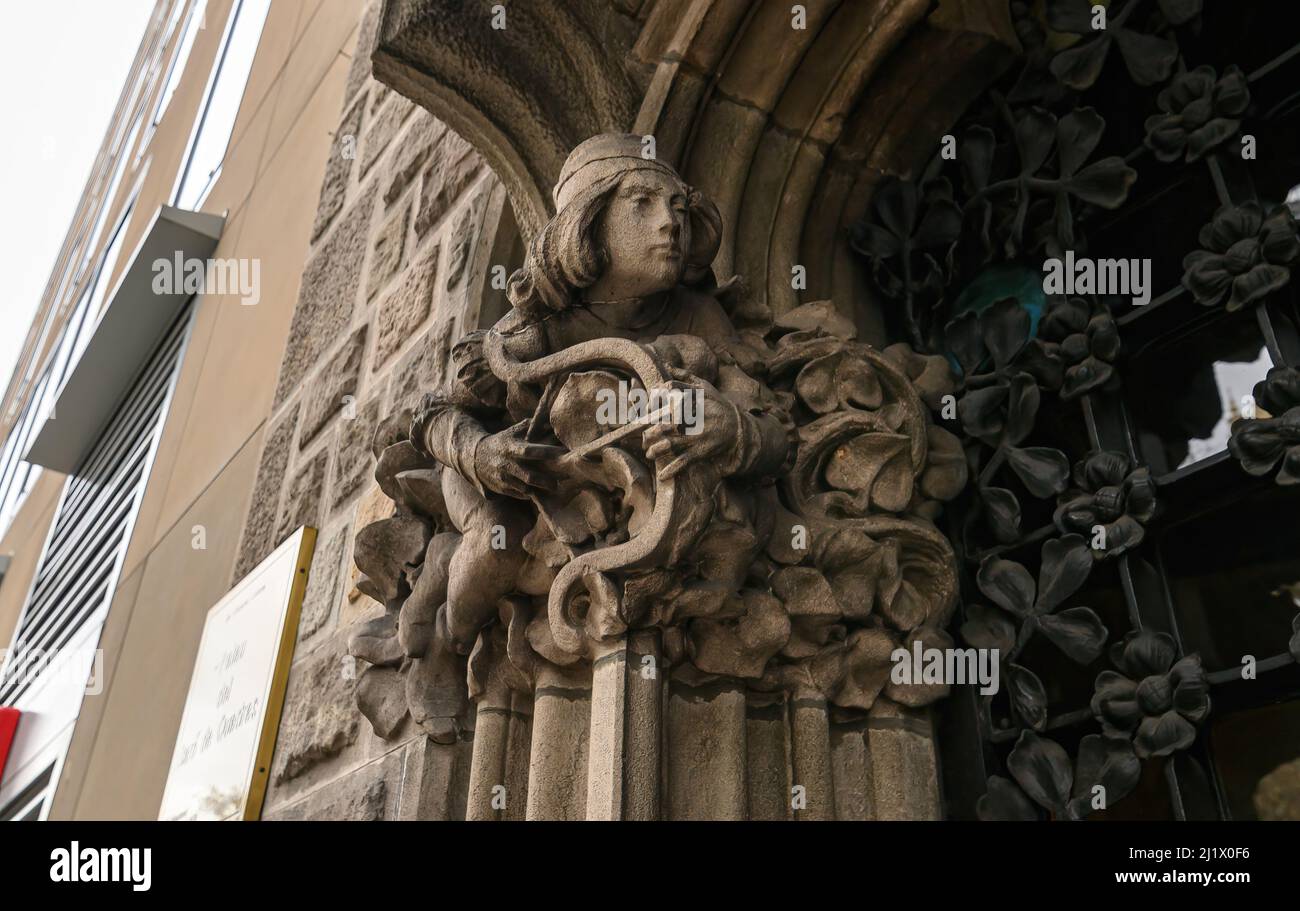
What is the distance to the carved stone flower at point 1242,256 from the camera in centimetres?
164

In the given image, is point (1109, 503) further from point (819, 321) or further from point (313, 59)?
point (313, 59)

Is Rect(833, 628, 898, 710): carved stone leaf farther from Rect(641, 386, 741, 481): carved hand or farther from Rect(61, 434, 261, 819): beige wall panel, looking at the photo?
Rect(61, 434, 261, 819): beige wall panel

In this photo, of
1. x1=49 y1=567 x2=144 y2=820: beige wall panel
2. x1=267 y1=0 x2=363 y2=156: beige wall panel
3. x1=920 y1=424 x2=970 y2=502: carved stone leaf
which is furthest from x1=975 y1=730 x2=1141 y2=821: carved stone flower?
x1=49 y1=567 x2=144 y2=820: beige wall panel

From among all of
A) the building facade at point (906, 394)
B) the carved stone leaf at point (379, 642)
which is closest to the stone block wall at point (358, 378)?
the building facade at point (906, 394)

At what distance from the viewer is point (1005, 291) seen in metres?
2.05

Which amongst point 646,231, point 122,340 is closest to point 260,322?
point 122,340

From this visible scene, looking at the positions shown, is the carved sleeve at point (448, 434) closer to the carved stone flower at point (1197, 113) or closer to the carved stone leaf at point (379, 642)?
the carved stone leaf at point (379, 642)

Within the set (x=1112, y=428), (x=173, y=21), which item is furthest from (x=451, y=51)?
(x=173, y=21)

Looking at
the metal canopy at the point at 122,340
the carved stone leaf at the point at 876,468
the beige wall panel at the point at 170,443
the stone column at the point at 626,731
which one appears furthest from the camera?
the metal canopy at the point at 122,340

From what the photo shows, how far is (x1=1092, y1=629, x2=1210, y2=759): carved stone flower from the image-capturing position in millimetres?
1550

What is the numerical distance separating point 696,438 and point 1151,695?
2.18 feet

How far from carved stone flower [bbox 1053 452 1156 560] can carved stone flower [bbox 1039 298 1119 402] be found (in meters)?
0.12

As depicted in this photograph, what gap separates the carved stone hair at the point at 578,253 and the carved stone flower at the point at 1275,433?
782 mm
